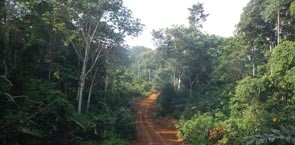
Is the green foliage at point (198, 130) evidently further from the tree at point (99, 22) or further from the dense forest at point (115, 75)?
the tree at point (99, 22)

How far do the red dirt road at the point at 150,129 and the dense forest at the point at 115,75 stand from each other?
3.54 feet

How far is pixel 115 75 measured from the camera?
2975 cm

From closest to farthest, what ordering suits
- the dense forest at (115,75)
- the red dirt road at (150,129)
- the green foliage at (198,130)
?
the dense forest at (115,75), the green foliage at (198,130), the red dirt road at (150,129)

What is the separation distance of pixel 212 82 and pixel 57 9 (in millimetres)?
20398

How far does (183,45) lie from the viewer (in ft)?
119

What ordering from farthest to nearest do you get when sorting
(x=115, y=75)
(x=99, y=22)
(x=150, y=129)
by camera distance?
(x=115, y=75) < (x=150, y=129) < (x=99, y=22)

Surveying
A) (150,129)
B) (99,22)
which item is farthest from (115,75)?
(99,22)

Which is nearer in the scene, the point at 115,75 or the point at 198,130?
the point at 198,130

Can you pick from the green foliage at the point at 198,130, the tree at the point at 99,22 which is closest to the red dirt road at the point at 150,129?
the green foliage at the point at 198,130

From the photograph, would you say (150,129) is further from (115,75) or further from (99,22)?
(99,22)

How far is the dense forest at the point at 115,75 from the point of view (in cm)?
1320

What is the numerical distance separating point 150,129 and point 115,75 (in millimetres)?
5446

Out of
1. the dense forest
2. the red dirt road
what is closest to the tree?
the dense forest

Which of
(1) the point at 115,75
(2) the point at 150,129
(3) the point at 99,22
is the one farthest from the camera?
(1) the point at 115,75
